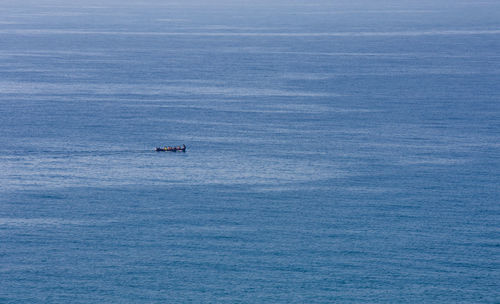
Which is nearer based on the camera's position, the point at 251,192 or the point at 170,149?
the point at 251,192

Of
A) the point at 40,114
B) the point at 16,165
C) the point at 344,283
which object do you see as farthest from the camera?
the point at 40,114

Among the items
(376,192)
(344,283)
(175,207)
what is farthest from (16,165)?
(344,283)

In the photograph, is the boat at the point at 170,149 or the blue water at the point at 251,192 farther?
the boat at the point at 170,149

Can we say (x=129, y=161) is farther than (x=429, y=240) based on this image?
Yes

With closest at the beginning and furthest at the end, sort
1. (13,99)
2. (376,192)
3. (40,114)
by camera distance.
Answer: (376,192) < (40,114) < (13,99)

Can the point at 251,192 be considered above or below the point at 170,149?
below

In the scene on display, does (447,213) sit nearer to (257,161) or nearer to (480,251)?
(480,251)

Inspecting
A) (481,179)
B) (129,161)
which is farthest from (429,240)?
(129,161)

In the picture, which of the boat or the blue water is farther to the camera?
the boat
